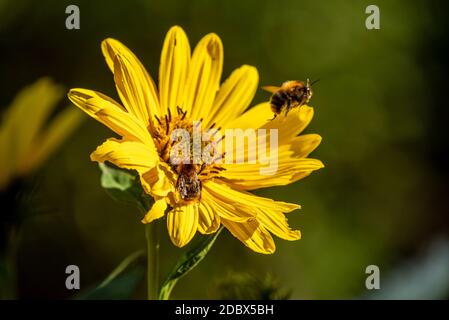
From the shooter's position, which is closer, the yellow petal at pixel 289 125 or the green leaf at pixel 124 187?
the green leaf at pixel 124 187

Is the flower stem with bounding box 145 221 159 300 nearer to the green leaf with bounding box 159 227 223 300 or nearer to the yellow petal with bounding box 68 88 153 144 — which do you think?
the green leaf with bounding box 159 227 223 300

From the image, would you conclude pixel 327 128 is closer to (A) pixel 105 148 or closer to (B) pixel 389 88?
(B) pixel 389 88

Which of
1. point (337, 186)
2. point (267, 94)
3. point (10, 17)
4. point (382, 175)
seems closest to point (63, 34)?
point (10, 17)

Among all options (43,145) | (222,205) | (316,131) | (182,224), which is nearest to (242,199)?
(222,205)

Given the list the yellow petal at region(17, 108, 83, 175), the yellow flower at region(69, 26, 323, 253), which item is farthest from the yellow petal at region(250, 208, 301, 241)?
the yellow petal at region(17, 108, 83, 175)

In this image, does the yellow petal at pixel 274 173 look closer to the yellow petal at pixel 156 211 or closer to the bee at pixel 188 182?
the bee at pixel 188 182

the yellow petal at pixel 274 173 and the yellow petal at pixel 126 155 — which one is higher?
the yellow petal at pixel 126 155

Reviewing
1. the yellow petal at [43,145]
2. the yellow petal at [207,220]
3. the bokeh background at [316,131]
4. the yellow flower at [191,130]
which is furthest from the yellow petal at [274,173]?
the bokeh background at [316,131]
